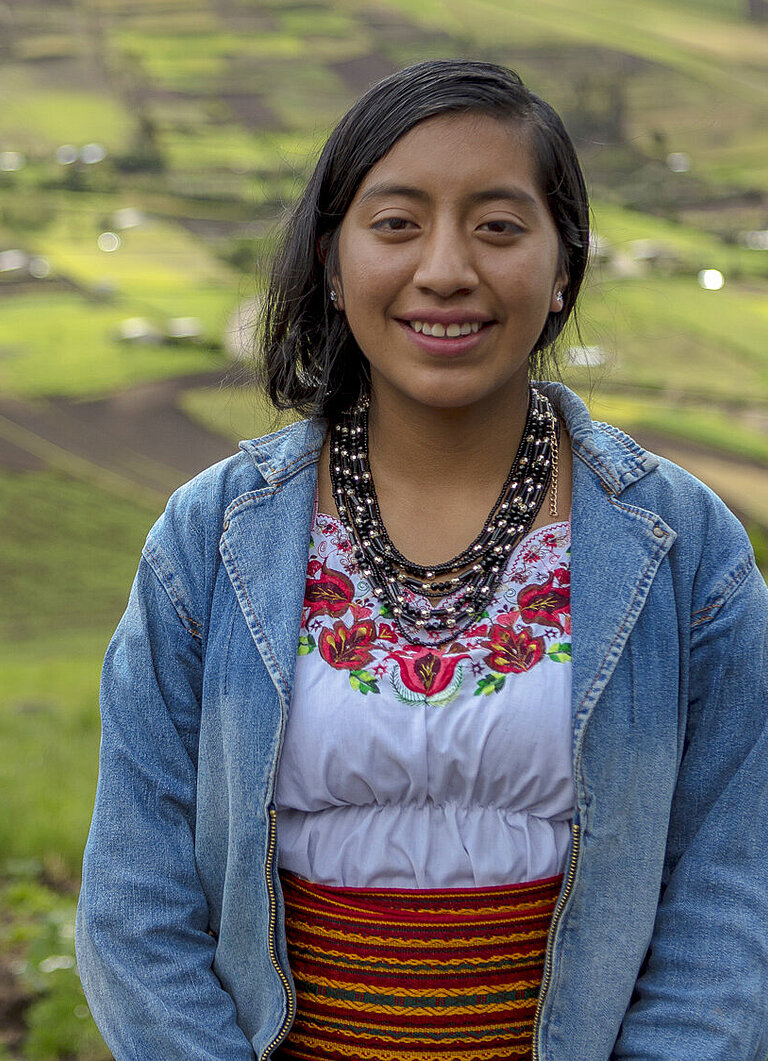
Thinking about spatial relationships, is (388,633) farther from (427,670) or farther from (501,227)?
(501,227)

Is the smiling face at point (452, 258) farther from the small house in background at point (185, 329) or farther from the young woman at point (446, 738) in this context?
the small house in background at point (185, 329)

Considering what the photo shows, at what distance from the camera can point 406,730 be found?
1422 millimetres

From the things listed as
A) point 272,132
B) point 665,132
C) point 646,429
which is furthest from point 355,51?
point 646,429

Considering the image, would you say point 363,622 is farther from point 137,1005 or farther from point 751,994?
point 751,994

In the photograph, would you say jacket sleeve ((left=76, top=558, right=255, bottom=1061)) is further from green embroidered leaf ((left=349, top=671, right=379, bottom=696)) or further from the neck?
the neck

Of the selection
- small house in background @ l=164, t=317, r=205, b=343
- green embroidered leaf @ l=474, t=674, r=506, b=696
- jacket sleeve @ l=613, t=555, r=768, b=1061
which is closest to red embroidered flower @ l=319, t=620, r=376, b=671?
green embroidered leaf @ l=474, t=674, r=506, b=696

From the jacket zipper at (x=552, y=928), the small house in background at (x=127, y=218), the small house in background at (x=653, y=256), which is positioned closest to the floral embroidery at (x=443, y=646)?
the jacket zipper at (x=552, y=928)

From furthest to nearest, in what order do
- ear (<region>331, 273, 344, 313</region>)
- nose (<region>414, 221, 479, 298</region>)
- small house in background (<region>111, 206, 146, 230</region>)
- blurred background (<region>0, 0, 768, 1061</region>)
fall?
small house in background (<region>111, 206, 146, 230</region>), blurred background (<region>0, 0, 768, 1061</region>), ear (<region>331, 273, 344, 313</region>), nose (<region>414, 221, 479, 298</region>)

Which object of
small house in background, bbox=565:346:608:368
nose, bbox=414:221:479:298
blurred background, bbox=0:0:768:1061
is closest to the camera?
nose, bbox=414:221:479:298

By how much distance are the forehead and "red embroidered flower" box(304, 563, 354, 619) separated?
510mm

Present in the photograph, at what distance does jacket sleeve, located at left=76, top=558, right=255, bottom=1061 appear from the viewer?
1468mm

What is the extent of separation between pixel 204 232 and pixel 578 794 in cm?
404

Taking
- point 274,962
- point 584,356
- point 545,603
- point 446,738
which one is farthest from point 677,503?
point 274,962

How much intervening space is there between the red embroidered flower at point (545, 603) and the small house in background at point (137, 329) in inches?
154
